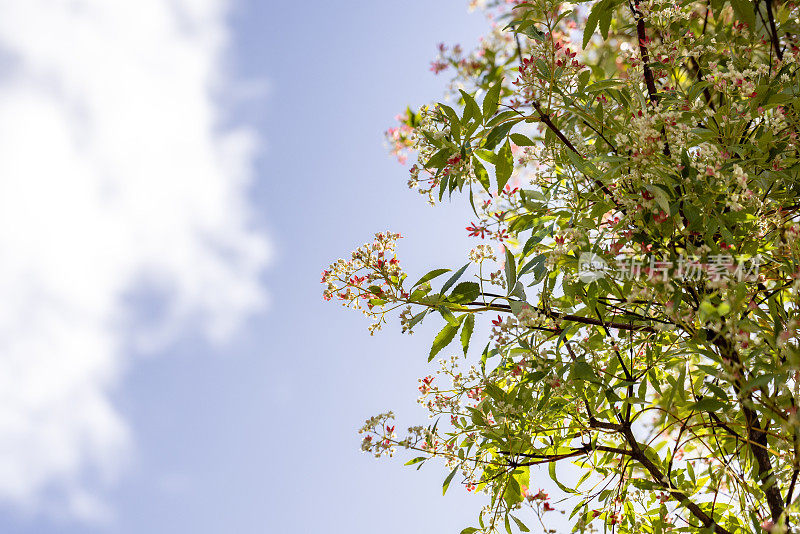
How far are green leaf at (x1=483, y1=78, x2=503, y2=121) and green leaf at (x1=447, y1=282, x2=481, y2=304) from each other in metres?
0.35

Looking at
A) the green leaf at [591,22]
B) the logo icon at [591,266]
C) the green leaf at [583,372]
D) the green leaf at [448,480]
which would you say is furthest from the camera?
the green leaf at [448,480]

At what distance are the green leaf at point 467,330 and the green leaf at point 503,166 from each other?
289mm

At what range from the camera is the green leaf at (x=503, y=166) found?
1.27 m

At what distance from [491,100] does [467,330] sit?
0.49 m

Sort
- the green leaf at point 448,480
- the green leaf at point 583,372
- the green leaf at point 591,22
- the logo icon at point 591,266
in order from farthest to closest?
the green leaf at point 448,480
the green leaf at point 591,22
the green leaf at point 583,372
the logo icon at point 591,266

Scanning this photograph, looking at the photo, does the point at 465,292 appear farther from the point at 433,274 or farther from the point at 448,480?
the point at 448,480

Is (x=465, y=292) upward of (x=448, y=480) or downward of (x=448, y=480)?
upward

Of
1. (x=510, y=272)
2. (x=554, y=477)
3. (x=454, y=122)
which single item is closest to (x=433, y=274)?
(x=510, y=272)

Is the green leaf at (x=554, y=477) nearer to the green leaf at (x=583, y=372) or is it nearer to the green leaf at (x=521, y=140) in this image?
the green leaf at (x=583, y=372)

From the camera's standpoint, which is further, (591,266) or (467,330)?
(467,330)

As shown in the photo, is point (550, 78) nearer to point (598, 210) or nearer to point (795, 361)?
point (598, 210)

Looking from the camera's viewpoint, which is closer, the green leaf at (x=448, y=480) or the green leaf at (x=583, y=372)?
the green leaf at (x=583, y=372)

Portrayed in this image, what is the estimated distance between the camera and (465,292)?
4.29ft

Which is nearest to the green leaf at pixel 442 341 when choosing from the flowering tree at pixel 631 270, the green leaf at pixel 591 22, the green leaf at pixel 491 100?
the flowering tree at pixel 631 270
